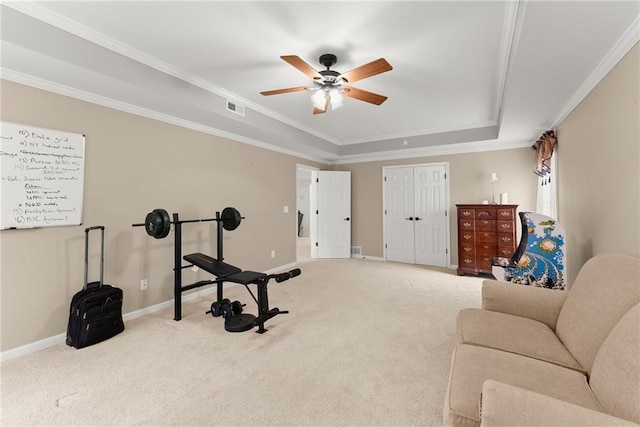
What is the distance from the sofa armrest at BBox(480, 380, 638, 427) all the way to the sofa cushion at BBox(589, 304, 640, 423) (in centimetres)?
13

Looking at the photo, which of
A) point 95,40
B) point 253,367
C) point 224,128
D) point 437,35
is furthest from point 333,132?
point 253,367

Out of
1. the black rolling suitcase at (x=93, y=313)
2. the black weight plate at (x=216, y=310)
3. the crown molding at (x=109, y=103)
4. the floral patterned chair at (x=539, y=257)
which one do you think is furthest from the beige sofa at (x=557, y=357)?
the crown molding at (x=109, y=103)

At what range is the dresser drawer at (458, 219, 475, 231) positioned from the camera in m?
4.75

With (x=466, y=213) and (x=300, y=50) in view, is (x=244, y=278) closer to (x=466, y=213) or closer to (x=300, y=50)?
(x=300, y=50)

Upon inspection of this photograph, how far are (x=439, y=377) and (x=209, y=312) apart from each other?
2407 millimetres

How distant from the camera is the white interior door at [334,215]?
→ 20.8 feet

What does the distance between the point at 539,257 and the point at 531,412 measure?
260cm

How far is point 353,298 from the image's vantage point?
3664 mm

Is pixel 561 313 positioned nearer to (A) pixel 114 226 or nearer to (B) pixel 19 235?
(A) pixel 114 226

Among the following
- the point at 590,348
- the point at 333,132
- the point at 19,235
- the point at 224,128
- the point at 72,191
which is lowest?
the point at 590,348

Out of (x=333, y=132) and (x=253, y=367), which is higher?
(x=333, y=132)

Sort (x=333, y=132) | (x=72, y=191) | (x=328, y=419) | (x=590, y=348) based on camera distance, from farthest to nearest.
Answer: (x=333, y=132)
(x=72, y=191)
(x=328, y=419)
(x=590, y=348)

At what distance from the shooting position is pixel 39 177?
2.40m

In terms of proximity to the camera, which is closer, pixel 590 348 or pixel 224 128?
pixel 590 348
